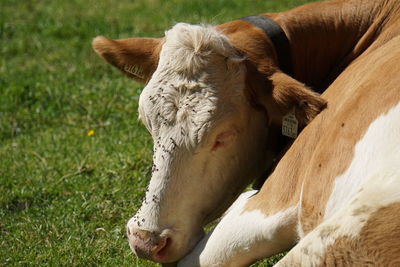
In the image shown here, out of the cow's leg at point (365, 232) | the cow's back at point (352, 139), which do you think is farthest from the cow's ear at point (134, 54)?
the cow's leg at point (365, 232)

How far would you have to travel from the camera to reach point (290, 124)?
4332 mm

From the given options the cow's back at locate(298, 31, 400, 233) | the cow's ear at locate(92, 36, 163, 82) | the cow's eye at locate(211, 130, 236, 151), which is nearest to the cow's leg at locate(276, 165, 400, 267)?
the cow's back at locate(298, 31, 400, 233)

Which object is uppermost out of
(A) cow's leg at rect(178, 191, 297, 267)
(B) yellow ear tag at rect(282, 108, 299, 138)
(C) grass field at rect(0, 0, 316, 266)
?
(B) yellow ear tag at rect(282, 108, 299, 138)

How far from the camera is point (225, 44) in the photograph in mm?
4465

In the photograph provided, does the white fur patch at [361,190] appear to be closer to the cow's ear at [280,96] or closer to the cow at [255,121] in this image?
the cow at [255,121]

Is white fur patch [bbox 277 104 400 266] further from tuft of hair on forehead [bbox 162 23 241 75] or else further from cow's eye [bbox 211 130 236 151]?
tuft of hair on forehead [bbox 162 23 241 75]

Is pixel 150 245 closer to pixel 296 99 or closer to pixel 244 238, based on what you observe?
pixel 244 238

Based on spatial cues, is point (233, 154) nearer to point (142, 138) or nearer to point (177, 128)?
point (177, 128)

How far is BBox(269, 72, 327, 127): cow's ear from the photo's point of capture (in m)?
4.22

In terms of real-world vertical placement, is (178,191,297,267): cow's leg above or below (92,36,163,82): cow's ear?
below

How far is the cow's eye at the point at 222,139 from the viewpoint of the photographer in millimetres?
4312

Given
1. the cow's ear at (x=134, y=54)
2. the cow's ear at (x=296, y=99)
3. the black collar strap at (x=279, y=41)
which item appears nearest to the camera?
the cow's ear at (x=296, y=99)

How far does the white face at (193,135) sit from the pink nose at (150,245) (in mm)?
13

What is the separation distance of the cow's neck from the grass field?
513mm
